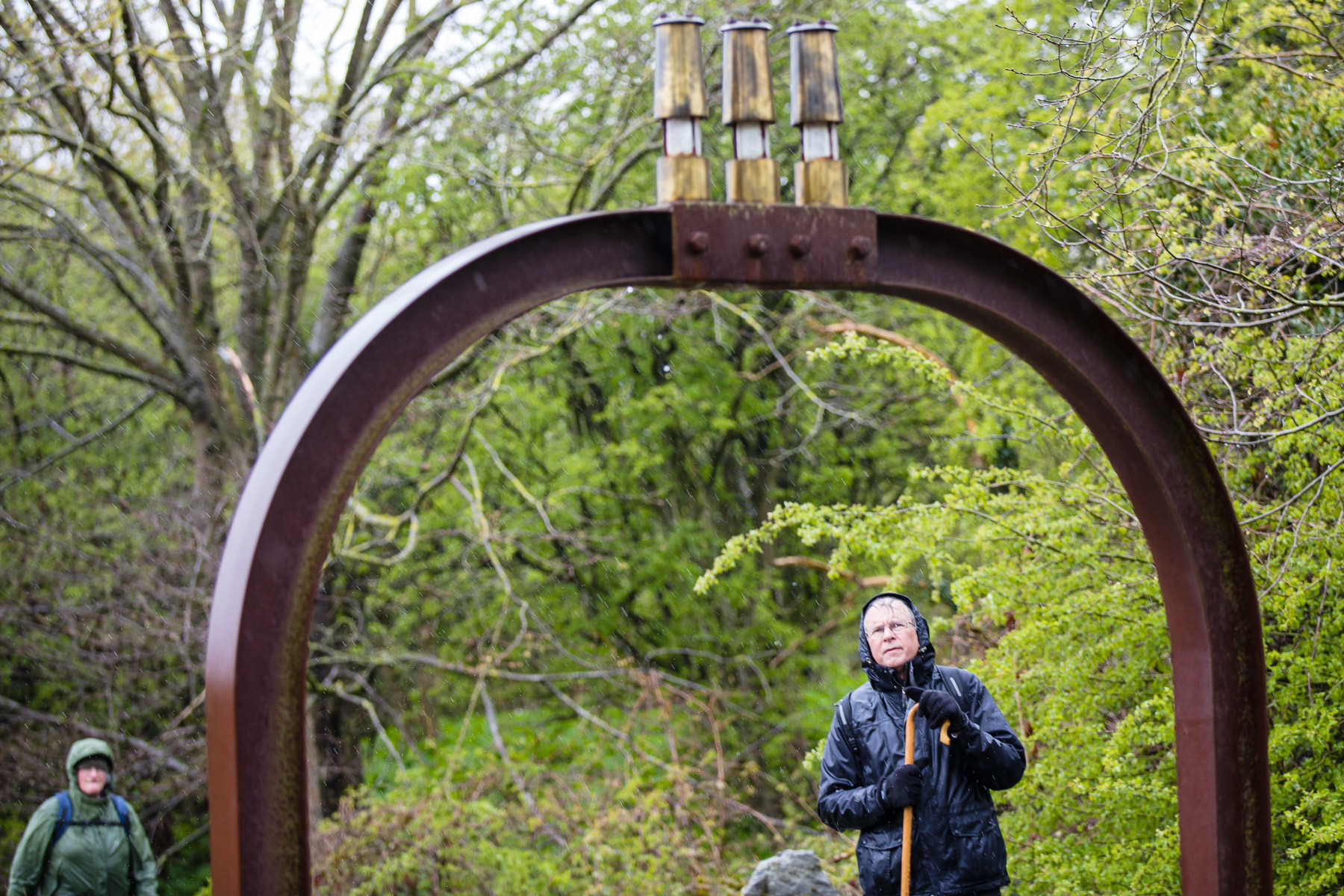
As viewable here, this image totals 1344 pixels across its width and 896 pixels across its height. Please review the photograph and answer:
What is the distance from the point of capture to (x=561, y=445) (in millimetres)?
11016

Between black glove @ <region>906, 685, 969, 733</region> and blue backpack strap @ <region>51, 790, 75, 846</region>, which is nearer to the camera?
black glove @ <region>906, 685, 969, 733</region>

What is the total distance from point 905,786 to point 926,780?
0.11 meters

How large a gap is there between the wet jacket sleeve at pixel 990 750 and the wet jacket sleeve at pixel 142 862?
12.8 ft

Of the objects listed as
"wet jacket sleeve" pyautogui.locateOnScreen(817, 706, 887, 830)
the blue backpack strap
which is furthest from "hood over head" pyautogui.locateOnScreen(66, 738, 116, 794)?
"wet jacket sleeve" pyautogui.locateOnScreen(817, 706, 887, 830)

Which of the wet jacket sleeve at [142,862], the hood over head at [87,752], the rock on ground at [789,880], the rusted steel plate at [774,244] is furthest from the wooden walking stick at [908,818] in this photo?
the wet jacket sleeve at [142,862]

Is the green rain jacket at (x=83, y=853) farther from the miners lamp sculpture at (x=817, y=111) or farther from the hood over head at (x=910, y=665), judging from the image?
the miners lamp sculpture at (x=817, y=111)

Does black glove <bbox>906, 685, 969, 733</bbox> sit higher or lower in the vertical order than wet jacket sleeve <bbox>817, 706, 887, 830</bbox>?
higher

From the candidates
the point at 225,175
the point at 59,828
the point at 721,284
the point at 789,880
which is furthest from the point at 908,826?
the point at 225,175

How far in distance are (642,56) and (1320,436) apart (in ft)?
21.4

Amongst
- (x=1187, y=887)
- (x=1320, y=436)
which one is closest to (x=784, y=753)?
(x=1320, y=436)

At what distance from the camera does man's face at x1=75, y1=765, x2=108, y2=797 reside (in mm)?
5152

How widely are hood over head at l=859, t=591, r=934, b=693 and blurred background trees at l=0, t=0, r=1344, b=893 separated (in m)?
1.34

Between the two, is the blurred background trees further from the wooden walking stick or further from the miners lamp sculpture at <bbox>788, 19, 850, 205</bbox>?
the miners lamp sculpture at <bbox>788, 19, 850, 205</bbox>

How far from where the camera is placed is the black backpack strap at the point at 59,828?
514 centimetres
